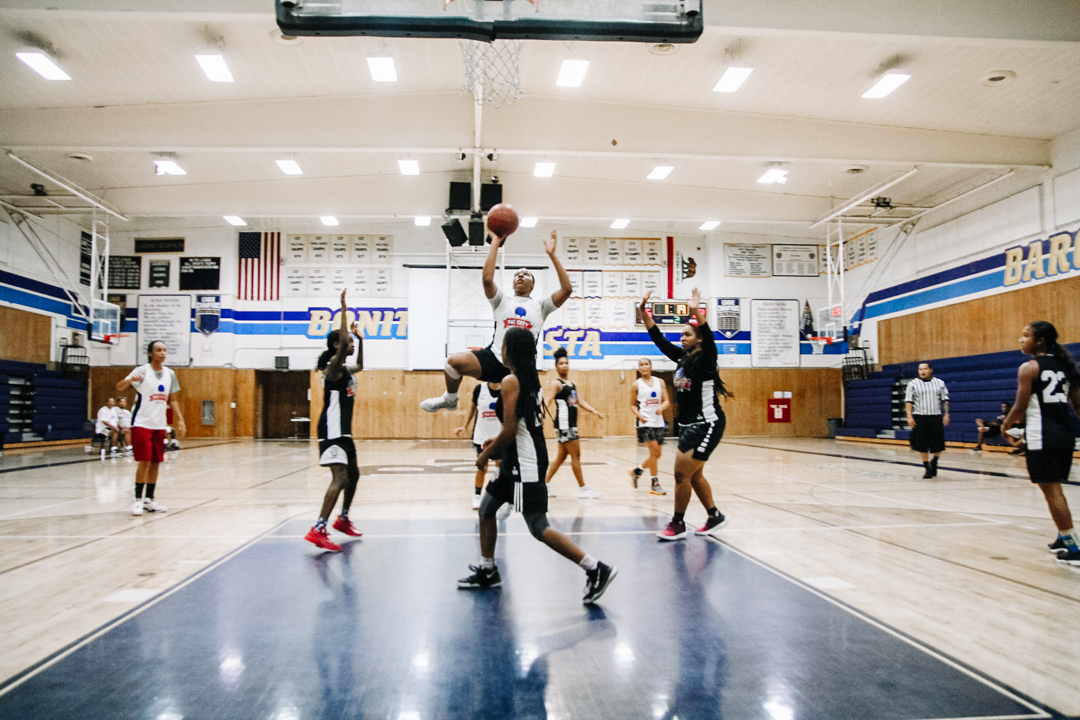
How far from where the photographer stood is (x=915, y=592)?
339 cm

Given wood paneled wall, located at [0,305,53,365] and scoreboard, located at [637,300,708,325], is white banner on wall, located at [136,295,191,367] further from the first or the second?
scoreboard, located at [637,300,708,325]

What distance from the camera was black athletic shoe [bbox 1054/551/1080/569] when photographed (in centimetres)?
396

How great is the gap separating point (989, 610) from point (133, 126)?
48.4 feet

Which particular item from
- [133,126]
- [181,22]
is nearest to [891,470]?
[181,22]

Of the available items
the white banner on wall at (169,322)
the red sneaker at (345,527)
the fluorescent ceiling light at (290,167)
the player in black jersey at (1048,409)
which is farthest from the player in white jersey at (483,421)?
the white banner on wall at (169,322)

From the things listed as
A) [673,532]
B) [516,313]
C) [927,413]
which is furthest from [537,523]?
[927,413]

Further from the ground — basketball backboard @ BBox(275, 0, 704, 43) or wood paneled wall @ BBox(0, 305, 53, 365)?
basketball backboard @ BBox(275, 0, 704, 43)

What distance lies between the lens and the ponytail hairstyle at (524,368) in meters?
3.45

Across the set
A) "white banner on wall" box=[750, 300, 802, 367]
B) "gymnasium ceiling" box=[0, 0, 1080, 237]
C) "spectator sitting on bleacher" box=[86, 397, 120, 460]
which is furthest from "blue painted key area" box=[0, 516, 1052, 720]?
"white banner on wall" box=[750, 300, 802, 367]

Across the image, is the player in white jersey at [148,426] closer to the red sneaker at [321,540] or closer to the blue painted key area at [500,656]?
the red sneaker at [321,540]

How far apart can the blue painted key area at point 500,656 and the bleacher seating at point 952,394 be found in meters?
12.2

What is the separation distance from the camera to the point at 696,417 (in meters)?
5.05

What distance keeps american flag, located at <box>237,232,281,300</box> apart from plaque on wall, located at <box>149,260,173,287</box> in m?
2.20

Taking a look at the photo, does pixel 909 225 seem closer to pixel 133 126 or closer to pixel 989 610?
pixel 989 610
